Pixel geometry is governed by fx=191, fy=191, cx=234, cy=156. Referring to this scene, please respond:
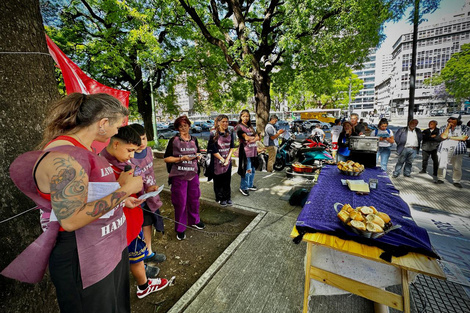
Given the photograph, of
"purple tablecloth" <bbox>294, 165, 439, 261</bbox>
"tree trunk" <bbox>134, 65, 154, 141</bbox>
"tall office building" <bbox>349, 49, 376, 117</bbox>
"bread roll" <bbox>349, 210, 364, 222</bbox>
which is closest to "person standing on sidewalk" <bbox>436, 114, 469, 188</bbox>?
"purple tablecloth" <bbox>294, 165, 439, 261</bbox>

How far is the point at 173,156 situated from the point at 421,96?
7273cm

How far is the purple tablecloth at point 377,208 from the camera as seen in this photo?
153 cm

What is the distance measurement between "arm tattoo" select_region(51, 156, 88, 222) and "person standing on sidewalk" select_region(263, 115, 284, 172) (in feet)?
19.3

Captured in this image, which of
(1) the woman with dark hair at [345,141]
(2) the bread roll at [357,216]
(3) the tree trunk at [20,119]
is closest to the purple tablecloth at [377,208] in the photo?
(2) the bread roll at [357,216]

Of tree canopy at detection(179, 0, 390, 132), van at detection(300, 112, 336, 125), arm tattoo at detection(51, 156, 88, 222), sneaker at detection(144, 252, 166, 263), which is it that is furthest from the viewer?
van at detection(300, 112, 336, 125)

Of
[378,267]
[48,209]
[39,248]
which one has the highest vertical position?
[48,209]

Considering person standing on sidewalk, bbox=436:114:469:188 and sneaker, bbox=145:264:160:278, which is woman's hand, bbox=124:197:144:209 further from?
person standing on sidewalk, bbox=436:114:469:188

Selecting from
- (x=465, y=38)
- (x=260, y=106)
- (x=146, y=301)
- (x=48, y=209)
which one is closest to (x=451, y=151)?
(x=260, y=106)

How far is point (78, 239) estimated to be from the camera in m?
1.14

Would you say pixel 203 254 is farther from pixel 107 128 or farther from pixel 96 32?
pixel 96 32

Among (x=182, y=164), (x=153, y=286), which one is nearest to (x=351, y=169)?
(x=182, y=164)

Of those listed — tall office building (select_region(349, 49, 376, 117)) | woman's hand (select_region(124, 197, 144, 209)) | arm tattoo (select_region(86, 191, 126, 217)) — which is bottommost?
woman's hand (select_region(124, 197, 144, 209))

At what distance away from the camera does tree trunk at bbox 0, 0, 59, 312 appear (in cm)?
151

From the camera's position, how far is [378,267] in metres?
1.65
